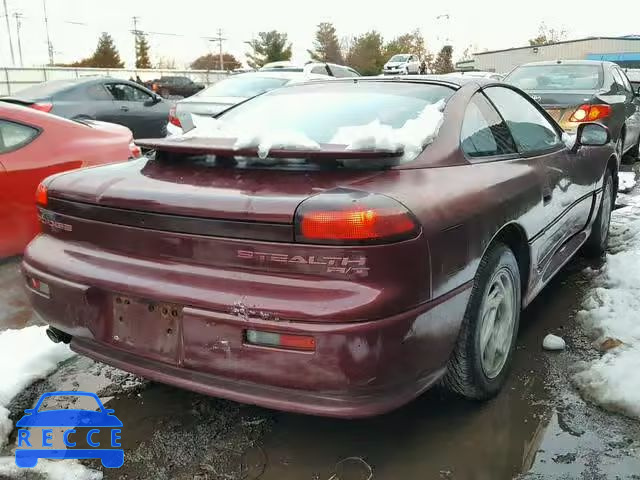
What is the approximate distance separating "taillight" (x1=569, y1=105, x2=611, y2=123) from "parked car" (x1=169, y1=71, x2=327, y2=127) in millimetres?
2991

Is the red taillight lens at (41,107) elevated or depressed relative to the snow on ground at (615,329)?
elevated

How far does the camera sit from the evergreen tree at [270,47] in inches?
2633

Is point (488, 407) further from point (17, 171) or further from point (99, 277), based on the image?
point (17, 171)

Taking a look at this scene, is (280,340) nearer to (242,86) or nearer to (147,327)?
(147,327)

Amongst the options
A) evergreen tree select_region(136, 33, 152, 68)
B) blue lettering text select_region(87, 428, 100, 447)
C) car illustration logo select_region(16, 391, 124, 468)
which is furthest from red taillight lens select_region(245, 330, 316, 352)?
evergreen tree select_region(136, 33, 152, 68)

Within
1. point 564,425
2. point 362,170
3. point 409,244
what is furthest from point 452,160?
point 564,425

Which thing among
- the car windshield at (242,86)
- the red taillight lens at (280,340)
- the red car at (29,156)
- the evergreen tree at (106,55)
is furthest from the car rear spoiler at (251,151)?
the evergreen tree at (106,55)

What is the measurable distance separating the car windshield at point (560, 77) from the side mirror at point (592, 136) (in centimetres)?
409

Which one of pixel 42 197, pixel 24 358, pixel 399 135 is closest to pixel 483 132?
pixel 399 135

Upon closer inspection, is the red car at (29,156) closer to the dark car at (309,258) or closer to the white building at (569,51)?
the dark car at (309,258)

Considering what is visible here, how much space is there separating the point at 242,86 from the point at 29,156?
466 cm

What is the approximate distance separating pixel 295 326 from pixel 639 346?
83.5 inches

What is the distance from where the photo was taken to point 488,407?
2.77 metres

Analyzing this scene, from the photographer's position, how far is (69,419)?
2.72 m
